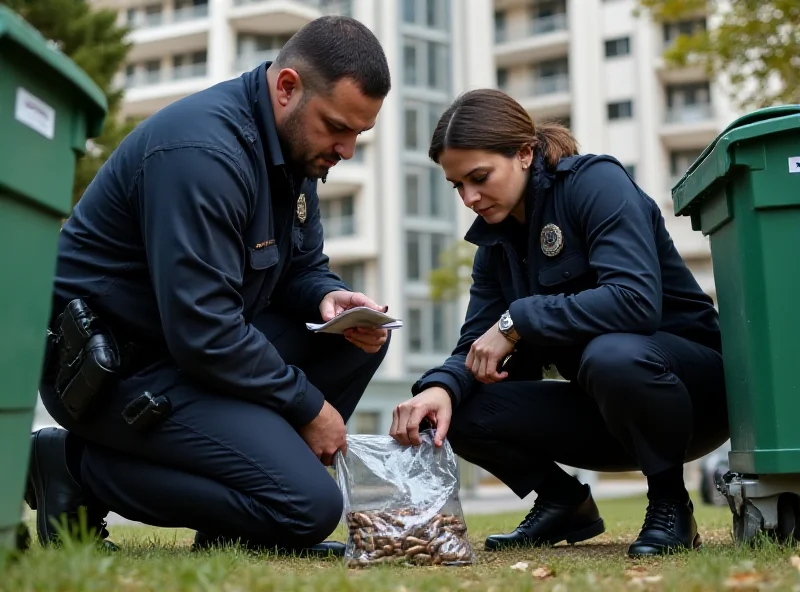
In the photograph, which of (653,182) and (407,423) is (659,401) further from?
(653,182)

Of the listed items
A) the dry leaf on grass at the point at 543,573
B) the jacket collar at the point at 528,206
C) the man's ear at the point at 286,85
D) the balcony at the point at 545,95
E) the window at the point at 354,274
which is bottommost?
the dry leaf on grass at the point at 543,573

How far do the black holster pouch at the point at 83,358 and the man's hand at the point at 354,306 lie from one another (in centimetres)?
83

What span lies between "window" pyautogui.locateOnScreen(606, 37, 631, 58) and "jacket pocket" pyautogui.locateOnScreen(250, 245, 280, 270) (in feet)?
102

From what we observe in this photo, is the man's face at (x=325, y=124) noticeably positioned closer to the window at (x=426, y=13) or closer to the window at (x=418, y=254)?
the window at (x=418, y=254)

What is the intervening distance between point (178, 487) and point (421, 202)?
29923 mm

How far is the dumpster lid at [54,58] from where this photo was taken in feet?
6.98

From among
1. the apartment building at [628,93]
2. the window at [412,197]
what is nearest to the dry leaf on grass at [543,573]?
the apartment building at [628,93]

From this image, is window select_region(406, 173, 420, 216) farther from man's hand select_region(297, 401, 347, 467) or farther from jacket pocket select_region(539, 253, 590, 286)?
man's hand select_region(297, 401, 347, 467)

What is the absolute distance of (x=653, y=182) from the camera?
3170 cm

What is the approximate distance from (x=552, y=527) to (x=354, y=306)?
1.11 metres

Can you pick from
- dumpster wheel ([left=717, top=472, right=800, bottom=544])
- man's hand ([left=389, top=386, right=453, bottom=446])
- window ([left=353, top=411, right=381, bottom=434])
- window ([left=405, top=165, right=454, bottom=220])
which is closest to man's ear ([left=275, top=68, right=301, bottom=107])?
man's hand ([left=389, top=386, right=453, bottom=446])

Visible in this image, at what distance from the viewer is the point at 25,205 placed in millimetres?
2305

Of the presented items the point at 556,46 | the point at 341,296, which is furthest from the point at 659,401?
the point at 556,46

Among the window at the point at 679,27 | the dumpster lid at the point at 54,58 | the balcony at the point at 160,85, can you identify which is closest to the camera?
the dumpster lid at the point at 54,58
